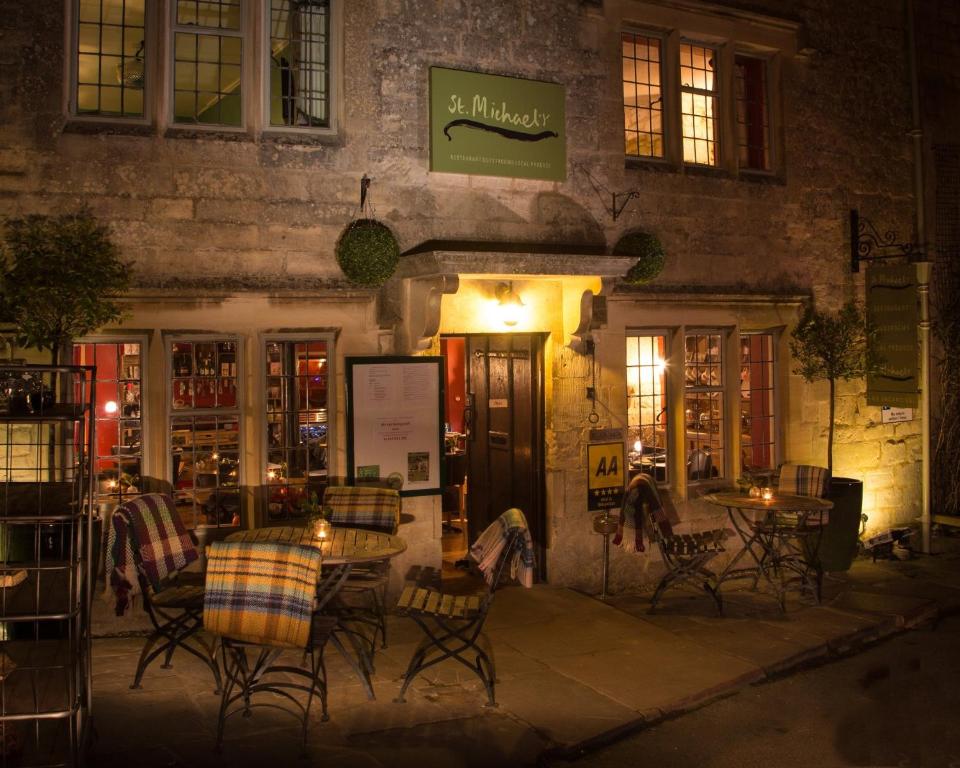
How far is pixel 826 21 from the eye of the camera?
1137 centimetres

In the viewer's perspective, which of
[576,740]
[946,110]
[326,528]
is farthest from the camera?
[946,110]

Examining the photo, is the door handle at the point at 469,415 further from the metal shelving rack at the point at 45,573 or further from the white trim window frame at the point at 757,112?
the metal shelving rack at the point at 45,573

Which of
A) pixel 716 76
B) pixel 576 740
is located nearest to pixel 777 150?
pixel 716 76

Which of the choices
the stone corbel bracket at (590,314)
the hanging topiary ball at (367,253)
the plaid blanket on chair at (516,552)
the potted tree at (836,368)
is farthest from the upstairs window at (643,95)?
the plaid blanket on chair at (516,552)

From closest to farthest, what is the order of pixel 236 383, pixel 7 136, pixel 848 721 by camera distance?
pixel 848 721, pixel 7 136, pixel 236 383

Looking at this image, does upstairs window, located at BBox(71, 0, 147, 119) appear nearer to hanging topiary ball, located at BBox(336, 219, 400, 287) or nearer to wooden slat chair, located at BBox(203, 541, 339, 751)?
hanging topiary ball, located at BBox(336, 219, 400, 287)

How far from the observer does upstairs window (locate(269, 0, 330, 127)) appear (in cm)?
880

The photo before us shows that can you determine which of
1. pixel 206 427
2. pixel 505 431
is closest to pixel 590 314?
pixel 505 431

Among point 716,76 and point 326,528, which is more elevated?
point 716,76

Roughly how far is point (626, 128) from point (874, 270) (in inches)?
144

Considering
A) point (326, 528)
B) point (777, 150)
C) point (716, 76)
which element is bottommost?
point (326, 528)

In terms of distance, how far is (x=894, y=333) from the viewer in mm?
11500

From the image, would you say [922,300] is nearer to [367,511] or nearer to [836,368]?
[836,368]

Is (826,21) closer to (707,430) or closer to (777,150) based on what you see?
(777,150)
